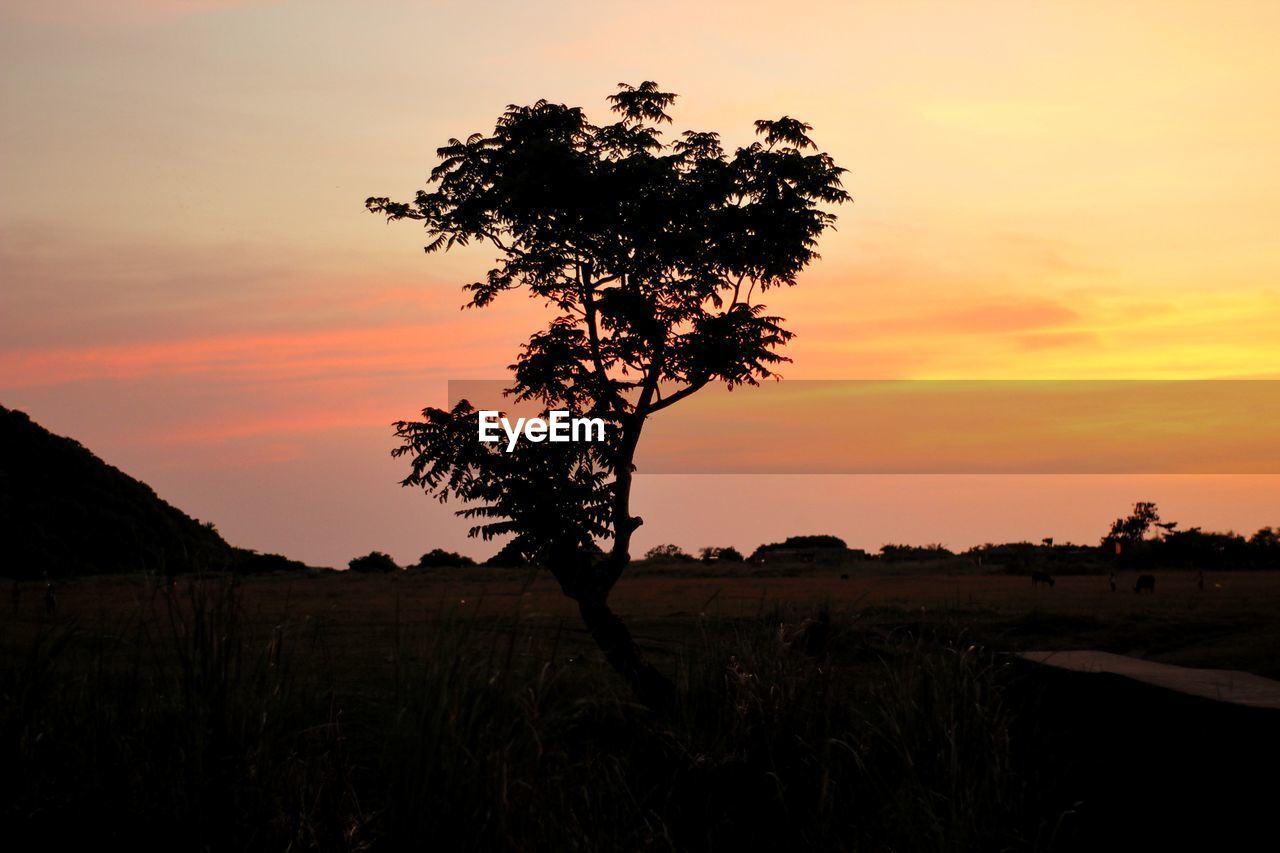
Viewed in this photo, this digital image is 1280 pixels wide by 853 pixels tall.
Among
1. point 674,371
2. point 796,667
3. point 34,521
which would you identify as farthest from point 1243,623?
point 34,521

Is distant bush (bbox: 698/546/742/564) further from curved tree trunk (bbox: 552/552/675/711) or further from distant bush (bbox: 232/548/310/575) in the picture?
curved tree trunk (bbox: 552/552/675/711)

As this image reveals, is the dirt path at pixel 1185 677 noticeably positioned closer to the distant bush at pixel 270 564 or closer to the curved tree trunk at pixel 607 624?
the curved tree trunk at pixel 607 624

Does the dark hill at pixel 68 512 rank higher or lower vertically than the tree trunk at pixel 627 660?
higher

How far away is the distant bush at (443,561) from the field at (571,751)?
183 ft

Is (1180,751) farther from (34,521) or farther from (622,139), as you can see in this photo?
(34,521)

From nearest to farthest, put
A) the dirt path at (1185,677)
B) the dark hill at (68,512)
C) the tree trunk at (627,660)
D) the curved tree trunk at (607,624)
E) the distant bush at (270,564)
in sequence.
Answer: the dirt path at (1185,677) < the tree trunk at (627,660) < the curved tree trunk at (607,624) < the dark hill at (68,512) < the distant bush at (270,564)

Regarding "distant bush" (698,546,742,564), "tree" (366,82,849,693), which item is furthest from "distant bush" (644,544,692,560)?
"tree" (366,82,849,693)

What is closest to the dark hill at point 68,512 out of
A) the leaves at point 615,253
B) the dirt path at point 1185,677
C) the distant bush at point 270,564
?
the distant bush at point 270,564

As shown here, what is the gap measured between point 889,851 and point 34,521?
4510 centimetres

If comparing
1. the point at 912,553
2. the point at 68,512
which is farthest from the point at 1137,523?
the point at 68,512

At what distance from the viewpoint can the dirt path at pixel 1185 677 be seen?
28.5 feet

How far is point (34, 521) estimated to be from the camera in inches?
1801

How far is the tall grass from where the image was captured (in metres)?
6.75

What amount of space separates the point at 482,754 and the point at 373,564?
58467 mm
